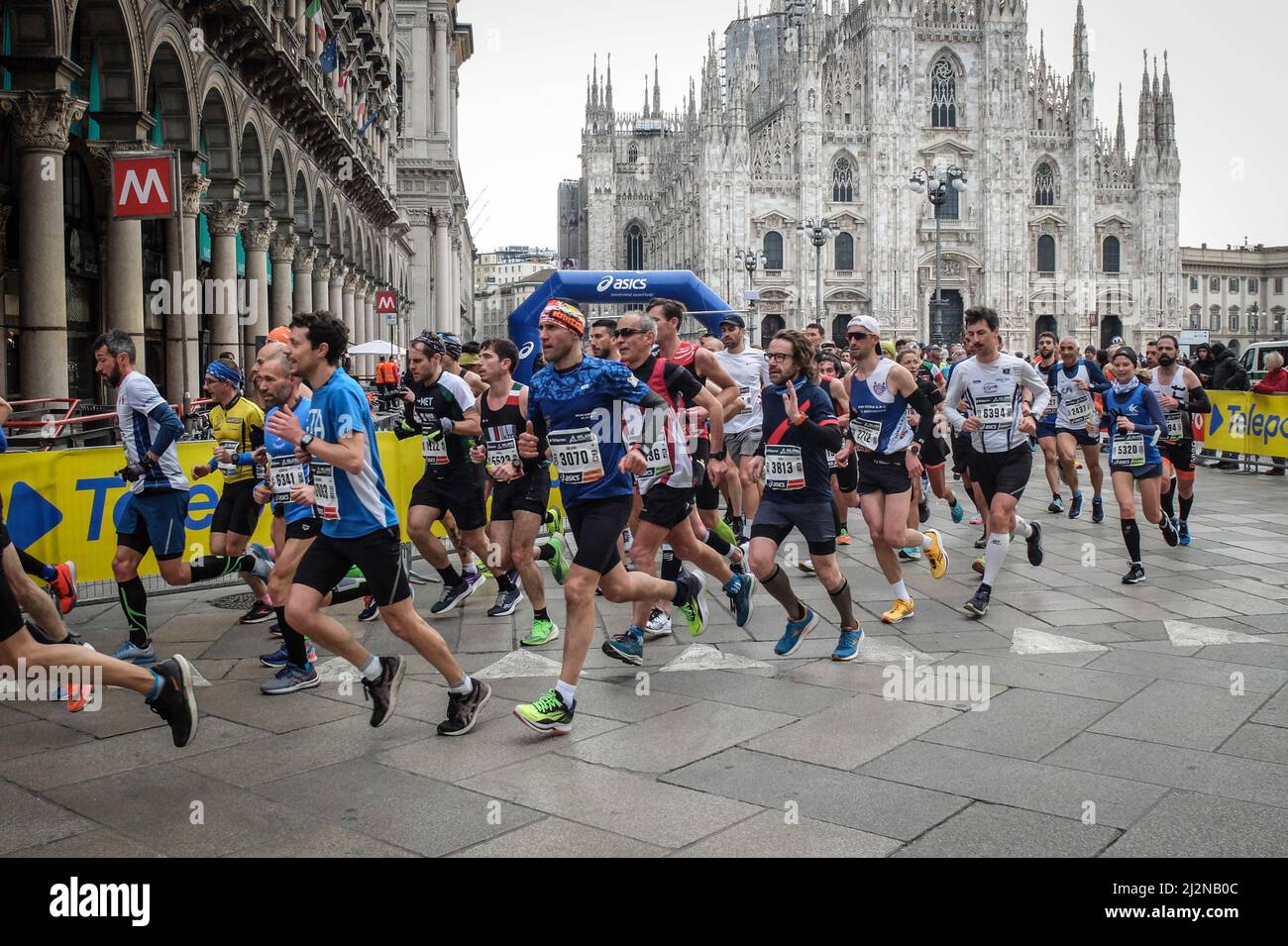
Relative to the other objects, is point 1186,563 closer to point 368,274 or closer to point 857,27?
point 368,274

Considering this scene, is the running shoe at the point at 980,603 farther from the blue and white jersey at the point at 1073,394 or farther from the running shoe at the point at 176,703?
the blue and white jersey at the point at 1073,394

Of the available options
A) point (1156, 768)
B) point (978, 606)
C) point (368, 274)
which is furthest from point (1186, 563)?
point (368, 274)

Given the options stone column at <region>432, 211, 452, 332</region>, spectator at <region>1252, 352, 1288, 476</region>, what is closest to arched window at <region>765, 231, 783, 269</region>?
stone column at <region>432, 211, 452, 332</region>

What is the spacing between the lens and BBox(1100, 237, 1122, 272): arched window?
71875 mm

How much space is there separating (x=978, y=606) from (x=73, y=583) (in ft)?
19.6

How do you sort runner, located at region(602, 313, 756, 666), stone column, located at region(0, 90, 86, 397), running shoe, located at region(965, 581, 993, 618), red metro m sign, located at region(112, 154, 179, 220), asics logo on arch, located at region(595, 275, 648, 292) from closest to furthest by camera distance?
runner, located at region(602, 313, 756, 666) < running shoe, located at region(965, 581, 993, 618) < red metro m sign, located at region(112, 154, 179, 220) < stone column, located at region(0, 90, 86, 397) < asics logo on arch, located at region(595, 275, 648, 292)

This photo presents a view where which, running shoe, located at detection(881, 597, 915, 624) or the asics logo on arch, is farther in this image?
the asics logo on arch

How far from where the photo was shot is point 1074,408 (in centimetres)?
1212

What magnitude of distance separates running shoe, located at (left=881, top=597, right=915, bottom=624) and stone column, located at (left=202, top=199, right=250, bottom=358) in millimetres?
14729

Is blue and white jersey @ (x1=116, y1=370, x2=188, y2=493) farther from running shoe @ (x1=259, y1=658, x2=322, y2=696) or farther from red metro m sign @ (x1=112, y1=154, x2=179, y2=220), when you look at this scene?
red metro m sign @ (x1=112, y1=154, x2=179, y2=220)

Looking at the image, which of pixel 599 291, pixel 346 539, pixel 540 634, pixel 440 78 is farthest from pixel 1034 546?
pixel 440 78

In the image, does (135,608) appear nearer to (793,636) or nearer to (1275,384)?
(793,636)
